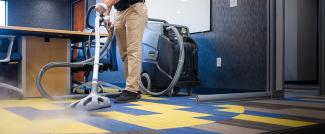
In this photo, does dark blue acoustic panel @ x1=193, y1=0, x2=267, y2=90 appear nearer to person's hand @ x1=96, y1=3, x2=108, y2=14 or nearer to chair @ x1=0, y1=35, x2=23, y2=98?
person's hand @ x1=96, y1=3, x2=108, y2=14

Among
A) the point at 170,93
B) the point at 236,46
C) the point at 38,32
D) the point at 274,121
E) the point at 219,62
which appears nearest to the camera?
the point at 274,121

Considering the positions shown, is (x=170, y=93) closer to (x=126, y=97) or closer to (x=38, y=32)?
(x=126, y=97)

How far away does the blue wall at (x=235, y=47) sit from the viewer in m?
3.24

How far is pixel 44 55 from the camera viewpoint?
3125 mm

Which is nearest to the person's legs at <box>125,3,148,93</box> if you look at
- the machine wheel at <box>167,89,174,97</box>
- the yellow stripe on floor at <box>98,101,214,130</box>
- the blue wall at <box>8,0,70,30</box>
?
the yellow stripe on floor at <box>98,101,214,130</box>

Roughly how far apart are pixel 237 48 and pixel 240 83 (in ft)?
1.11

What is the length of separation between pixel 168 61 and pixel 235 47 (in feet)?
2.23

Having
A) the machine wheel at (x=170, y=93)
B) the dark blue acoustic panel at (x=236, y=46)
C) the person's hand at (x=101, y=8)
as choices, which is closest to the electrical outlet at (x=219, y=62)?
the dark blue acoustic panel at (x=236, y=46)

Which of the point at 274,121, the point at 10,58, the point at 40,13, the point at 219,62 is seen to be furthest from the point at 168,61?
the point at 40,13

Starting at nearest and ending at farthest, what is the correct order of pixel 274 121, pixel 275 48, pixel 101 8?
pixel 274 121
pixel 101 8
pixel 275 48

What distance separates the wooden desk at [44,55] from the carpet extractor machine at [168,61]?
681 mm

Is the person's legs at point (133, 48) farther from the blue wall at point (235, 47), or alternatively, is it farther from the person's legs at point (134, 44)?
the blue wall at point (235, 47)

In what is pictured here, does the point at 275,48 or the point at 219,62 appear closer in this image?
the point at 275,48

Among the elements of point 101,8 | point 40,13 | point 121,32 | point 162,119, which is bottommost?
point 162,119
